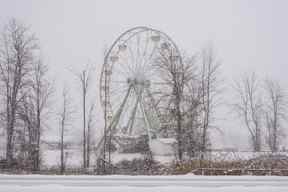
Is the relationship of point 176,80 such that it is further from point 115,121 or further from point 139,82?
point 115,121

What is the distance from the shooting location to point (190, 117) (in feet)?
90.3

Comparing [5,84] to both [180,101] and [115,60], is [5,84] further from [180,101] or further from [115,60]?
[180,101]
